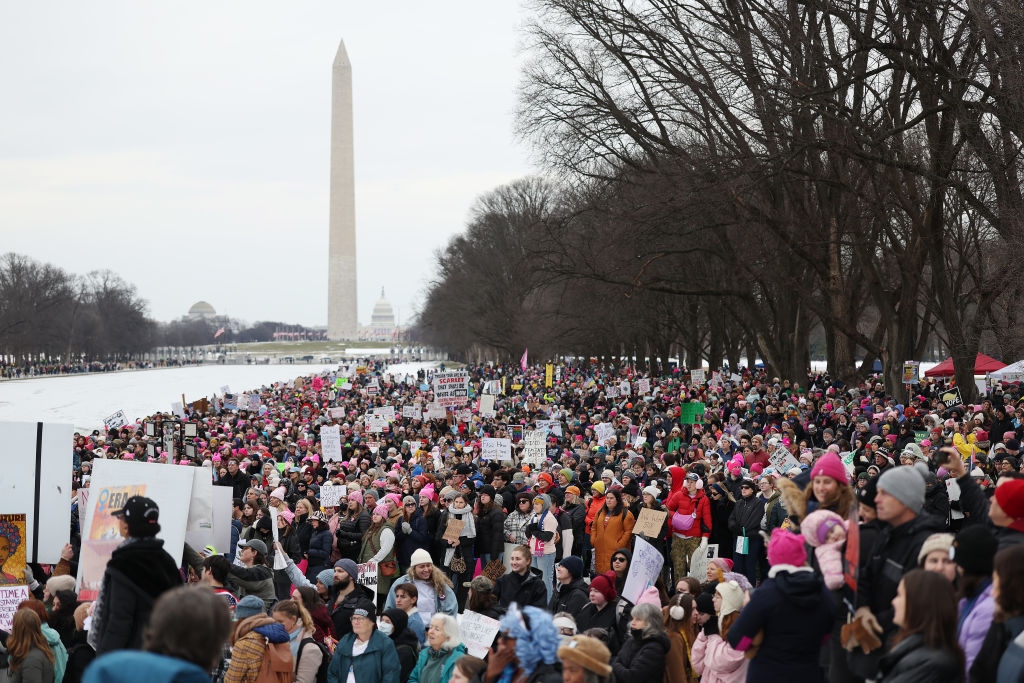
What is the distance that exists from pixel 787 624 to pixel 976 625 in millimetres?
768

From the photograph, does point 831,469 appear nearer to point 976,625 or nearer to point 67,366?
point 976,625

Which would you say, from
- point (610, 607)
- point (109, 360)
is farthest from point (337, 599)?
point (109, 360)

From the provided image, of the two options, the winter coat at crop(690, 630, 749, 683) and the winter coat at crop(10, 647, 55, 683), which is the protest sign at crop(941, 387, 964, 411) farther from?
the winter coat at crop(10, 647, 55, 683)

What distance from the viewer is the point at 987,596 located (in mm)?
4598

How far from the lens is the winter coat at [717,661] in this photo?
630cm

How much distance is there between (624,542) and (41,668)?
558cm

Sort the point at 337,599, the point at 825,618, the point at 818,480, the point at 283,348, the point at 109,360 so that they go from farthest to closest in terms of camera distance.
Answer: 1. the point at 283,348
2. the point at 109,360
3. the point at 337,599
4. the point at 818,480
5. the point at 825,618

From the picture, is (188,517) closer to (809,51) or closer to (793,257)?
(809,51)

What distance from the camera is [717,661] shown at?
20.8ft

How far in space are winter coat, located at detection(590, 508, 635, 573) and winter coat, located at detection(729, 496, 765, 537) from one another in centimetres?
127

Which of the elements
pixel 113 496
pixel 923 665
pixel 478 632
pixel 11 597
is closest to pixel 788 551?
pixel 923 665

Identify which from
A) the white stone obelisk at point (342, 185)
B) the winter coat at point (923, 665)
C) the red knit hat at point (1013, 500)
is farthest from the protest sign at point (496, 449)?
the white stone obelisk at point (342, 185)

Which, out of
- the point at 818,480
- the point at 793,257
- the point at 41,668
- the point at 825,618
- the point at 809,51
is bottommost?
the point at 41,668

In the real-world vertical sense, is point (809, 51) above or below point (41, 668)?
above
